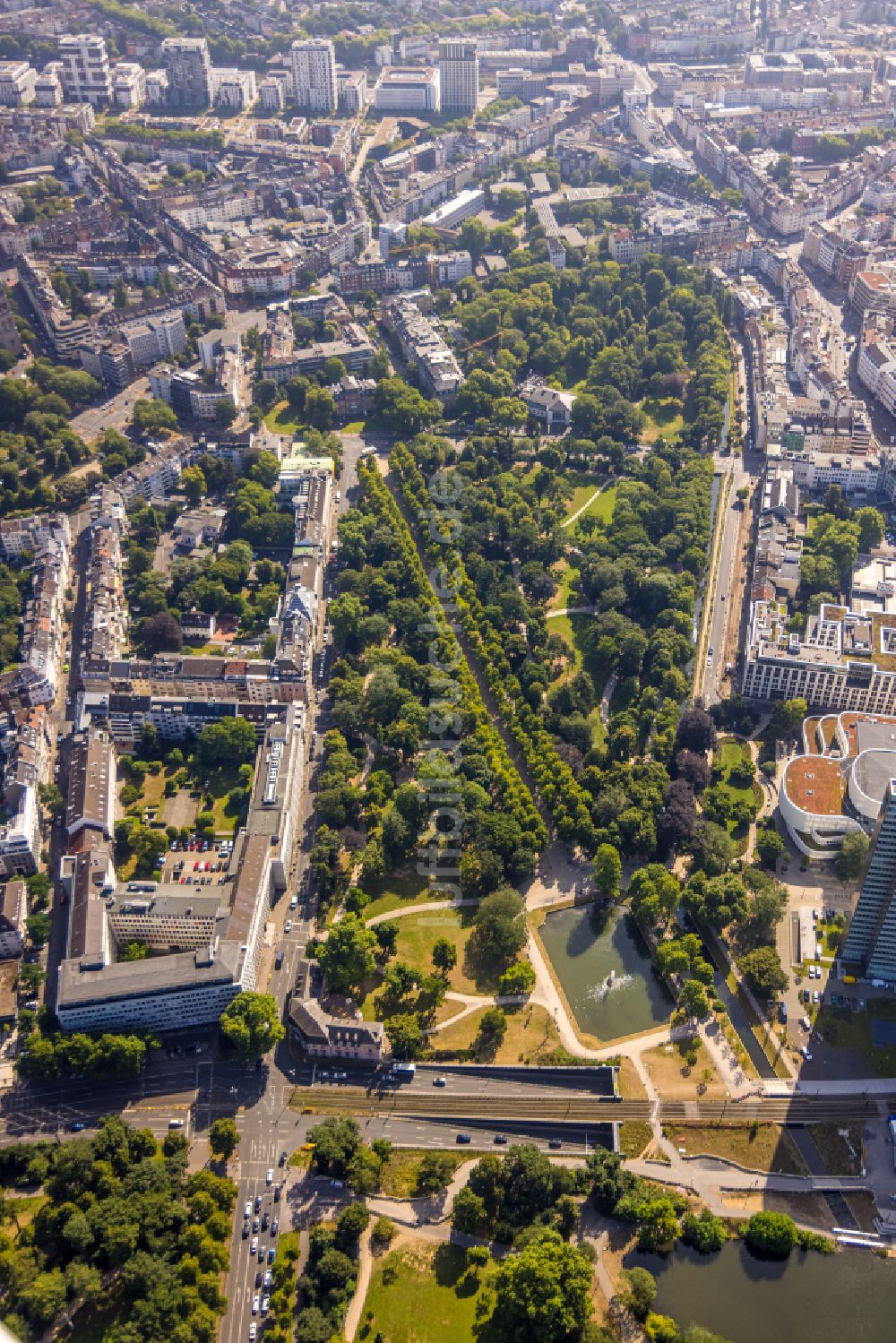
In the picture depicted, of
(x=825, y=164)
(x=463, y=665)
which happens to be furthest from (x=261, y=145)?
(x=463, y=665)

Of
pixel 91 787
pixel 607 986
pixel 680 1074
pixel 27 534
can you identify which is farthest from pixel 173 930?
pixel 27 534

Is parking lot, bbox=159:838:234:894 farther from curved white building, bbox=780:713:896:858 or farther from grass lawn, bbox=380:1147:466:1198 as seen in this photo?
curved white building, bbox=780:713:896:858

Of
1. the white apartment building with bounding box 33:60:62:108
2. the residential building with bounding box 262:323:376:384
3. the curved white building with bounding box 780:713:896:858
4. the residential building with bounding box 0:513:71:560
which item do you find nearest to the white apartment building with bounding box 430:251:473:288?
the residential building with bounding box 262:323:376:384

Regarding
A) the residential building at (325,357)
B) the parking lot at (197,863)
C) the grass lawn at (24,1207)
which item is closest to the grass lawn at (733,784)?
the parking lot at (197,863)

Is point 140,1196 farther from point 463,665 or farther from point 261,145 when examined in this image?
point 261,145

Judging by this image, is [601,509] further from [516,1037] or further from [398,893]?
[516,1037]
